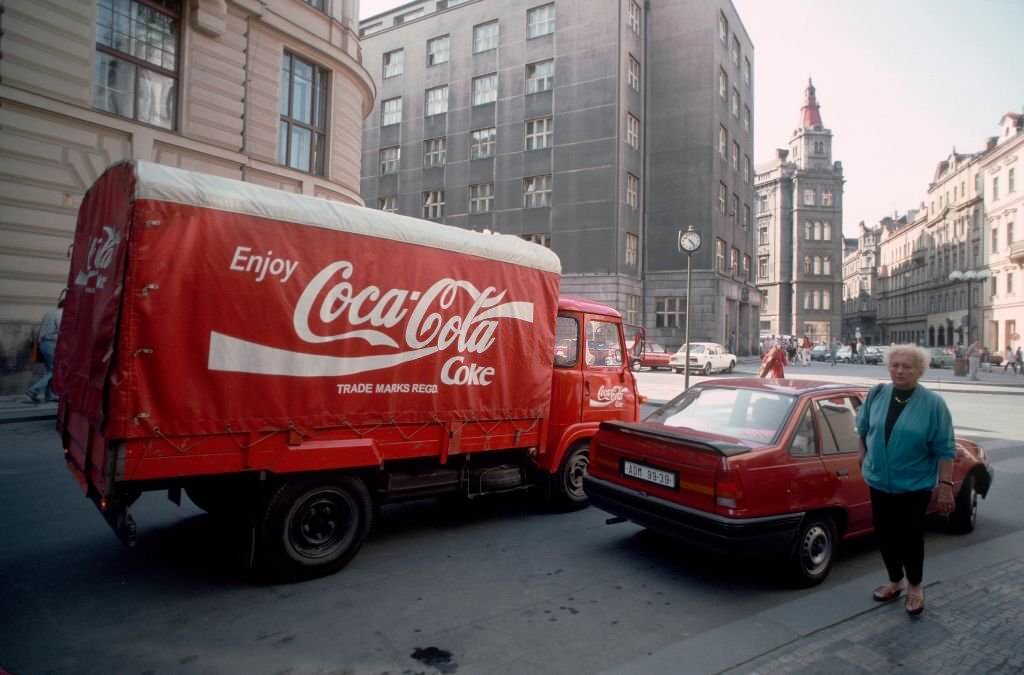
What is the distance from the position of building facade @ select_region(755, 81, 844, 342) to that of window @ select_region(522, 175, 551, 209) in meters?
51.5

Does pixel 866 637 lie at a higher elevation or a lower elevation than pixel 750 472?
lower

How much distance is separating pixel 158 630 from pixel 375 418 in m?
1.91

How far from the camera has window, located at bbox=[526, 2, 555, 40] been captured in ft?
120

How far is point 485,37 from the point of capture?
38.6 metres

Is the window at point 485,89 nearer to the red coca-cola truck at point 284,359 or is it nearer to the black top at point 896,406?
the red coca-cola truck at point 284,359

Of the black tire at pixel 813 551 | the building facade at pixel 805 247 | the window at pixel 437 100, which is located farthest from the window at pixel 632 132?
the building facade at pixel 805 247

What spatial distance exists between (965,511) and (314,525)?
20.0ft

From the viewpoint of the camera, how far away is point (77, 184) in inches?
513

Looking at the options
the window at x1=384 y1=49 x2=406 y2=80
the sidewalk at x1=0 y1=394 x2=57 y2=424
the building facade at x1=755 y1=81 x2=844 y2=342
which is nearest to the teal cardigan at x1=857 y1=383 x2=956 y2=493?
the sidewalk at x1=0 y1=394 x2=57 y2=424

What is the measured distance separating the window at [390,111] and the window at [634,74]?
640 inches

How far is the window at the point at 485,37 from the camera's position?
3828 cm

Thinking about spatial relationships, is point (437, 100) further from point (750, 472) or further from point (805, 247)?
point (805, 247)

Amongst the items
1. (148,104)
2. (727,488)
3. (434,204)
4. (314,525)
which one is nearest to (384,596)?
(314,525)

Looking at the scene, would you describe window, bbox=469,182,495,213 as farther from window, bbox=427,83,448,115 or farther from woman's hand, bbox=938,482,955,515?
woman's hand, bbox=938,482,955,515
